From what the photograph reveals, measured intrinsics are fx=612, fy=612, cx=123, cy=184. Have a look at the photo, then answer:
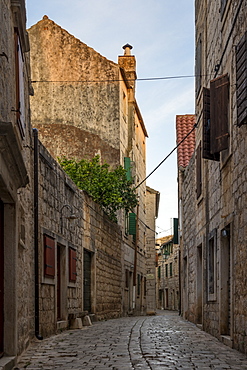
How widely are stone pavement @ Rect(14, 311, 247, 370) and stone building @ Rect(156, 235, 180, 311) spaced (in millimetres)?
33688

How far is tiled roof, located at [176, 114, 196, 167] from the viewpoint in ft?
71.8

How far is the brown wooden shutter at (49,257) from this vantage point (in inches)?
418

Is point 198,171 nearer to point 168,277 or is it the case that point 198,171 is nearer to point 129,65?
point 129,65

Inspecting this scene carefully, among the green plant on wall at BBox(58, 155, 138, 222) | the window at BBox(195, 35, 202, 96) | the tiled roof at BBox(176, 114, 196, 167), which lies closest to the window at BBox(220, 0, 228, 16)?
the window at BBox(195, 35, 202, 96)

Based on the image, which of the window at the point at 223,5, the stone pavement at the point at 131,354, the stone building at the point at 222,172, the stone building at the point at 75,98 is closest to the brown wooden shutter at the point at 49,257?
the stone pavement at the point at 131,354

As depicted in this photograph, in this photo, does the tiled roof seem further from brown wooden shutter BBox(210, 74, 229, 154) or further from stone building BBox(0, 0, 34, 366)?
stone building BBox(0, 0, 34, 366)

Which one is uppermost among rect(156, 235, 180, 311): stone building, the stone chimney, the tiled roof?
the stone chimney

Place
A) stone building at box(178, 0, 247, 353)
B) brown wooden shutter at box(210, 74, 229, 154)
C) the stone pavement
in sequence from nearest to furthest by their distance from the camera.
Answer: the stone pavement, stone building at box(178, 0, 247, 353), brown wooden shutter at box(210, 74, 229, 154)

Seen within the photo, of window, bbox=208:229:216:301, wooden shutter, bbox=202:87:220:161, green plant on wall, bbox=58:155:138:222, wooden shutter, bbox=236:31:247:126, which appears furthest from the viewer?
green plant on wall, bbox=58:155:138:222

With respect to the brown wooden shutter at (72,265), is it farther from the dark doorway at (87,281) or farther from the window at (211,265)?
the window at (211,265)

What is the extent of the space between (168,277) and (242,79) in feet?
142

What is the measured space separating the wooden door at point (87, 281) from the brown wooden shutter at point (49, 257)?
→ 15.2 ft

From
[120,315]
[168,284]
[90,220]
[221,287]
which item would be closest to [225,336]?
[221,287]

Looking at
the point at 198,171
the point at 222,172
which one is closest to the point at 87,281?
the point at 198,171
